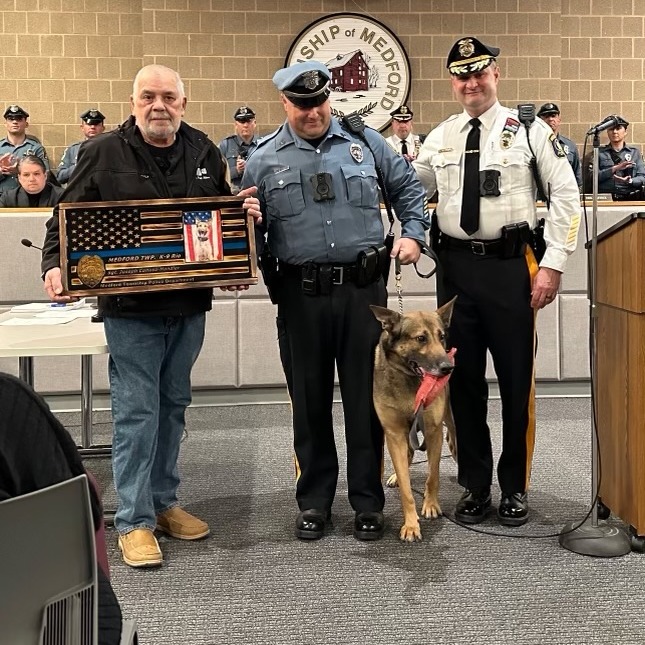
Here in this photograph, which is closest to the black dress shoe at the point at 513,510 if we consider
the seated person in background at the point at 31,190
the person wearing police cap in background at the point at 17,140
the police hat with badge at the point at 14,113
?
the seated person in background at the point at 31,190

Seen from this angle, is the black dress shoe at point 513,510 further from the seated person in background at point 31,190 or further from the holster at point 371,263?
the seated person in background at point 31,190

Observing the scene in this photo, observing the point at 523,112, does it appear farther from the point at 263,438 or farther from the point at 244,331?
the point at 244,331

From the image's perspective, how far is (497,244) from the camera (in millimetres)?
2918

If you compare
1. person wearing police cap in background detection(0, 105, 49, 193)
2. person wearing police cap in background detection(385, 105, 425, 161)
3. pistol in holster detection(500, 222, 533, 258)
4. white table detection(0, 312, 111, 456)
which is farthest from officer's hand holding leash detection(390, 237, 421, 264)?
person wearing police cap in background detection(0, 105, 49, 193)

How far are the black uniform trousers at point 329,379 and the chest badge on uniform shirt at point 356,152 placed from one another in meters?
0.44

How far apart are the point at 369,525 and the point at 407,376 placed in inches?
21.8

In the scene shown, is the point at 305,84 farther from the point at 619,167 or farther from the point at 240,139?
the point at 619,167

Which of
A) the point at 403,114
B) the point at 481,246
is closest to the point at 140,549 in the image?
the point at 481,246

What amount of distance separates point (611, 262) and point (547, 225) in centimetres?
26

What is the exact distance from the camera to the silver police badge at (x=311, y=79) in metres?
2.71

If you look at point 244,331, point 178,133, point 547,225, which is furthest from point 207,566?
point 244,331

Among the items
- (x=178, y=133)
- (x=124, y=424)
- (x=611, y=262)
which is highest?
(x=178, y=133)

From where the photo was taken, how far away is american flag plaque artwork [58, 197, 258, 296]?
254 centimetres

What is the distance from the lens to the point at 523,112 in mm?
2930
